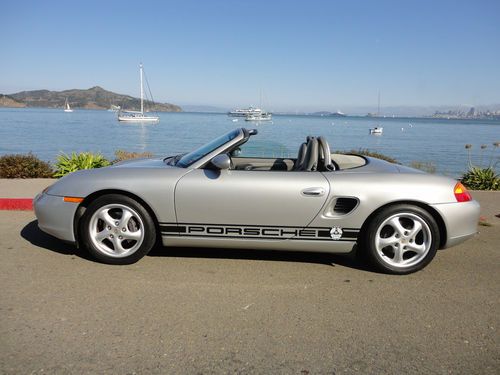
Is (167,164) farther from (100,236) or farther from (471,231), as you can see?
(471,231)

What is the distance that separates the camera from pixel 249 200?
3713 millimetres

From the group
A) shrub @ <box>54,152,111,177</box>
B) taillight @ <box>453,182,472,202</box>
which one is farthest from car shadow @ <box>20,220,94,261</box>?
shrub @ <box>54,152,111,177</box>

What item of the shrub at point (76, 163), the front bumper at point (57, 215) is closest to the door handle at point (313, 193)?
the front bumper at point (57, 215)

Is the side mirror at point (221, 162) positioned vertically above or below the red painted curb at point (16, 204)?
above

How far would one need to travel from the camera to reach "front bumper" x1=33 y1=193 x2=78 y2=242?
12.7 ft

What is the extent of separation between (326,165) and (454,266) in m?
1.69

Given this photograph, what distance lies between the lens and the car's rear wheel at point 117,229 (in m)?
3.79

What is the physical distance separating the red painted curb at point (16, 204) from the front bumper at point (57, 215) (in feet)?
8.11

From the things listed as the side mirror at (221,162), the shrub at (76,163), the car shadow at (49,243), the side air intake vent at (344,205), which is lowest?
the car shadow at (49,243)

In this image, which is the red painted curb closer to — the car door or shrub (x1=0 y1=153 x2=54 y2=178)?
shrub (x1=0 y1=153 x2=54 y2=178)

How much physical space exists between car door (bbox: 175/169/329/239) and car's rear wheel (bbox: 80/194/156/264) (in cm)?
36

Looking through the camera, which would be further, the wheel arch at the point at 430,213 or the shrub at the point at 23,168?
the shrub at the point at 23,168

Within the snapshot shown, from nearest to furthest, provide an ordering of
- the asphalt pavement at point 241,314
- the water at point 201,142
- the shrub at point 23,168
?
the asphalt pavement at point 241,314
the shrub at point 23,168
the water at point 201,142

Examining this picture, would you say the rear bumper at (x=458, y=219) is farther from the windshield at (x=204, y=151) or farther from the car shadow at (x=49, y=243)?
the car shadow at (x=49, y=243)
